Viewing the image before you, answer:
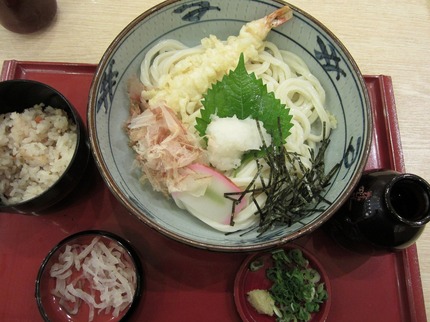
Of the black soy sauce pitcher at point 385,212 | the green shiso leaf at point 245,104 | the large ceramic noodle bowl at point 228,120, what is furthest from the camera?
the green shiso leaf at point 245,104

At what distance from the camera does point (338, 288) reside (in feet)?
5.15

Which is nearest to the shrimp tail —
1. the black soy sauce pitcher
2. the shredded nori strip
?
the shredded nori strip

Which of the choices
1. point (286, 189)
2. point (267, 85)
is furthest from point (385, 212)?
point (267, 85)

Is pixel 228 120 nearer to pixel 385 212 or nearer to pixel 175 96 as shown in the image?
pixel 175 96

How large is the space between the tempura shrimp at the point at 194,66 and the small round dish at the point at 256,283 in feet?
2.16

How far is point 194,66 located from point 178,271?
89 cm

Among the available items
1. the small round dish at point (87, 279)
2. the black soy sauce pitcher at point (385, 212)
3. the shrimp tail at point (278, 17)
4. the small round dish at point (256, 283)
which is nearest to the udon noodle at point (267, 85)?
the shrimp tail at point (278, 17)

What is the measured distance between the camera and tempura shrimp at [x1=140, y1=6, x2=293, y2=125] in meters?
1.59

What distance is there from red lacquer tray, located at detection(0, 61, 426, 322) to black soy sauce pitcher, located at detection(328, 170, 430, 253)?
173 millimetres

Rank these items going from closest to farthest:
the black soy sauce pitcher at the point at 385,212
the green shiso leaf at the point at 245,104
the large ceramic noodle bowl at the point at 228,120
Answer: the black soy sauce pitcher at the point at 385,212
the large ceramic noodle bowl at the point at 228,120
the green shiso leaf at the point at 245,104

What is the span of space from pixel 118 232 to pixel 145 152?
0.40m

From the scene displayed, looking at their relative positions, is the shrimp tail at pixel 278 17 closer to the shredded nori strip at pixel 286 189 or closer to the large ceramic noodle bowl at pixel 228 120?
the large ceramic noodle bowl at pixel 228 120

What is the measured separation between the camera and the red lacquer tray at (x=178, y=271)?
1529 mm

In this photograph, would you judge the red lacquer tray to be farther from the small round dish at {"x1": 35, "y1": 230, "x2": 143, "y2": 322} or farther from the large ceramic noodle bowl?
the large ceramic noodle bowl
